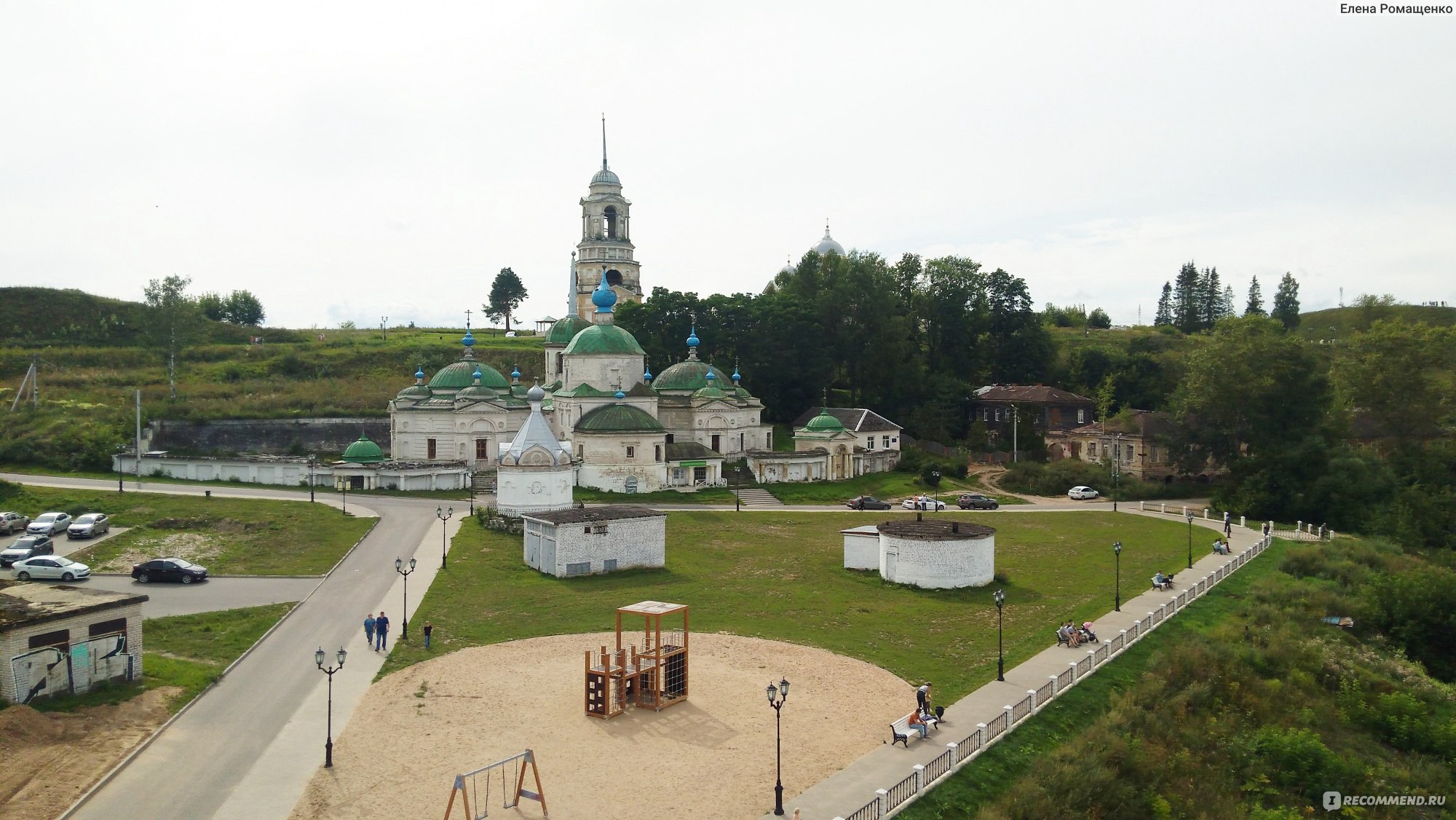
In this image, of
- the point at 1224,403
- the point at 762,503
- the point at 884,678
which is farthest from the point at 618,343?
the point at 884,678

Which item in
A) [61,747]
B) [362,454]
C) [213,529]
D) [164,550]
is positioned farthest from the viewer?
[362,454]

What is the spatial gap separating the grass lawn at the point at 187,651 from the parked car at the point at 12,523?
57.2 ft

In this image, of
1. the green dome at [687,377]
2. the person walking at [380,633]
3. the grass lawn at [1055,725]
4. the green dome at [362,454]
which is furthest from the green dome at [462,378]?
the grass lawn at [1055,725]

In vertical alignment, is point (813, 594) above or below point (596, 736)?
above

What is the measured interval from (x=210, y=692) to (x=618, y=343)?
38092 millimetres

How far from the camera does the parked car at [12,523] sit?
4118cm

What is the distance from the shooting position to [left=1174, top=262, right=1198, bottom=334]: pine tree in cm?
10562

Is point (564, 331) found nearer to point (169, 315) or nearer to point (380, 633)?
point (169, 315)

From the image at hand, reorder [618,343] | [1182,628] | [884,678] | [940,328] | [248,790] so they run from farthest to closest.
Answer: [940,328] < [618,343] < [1182,628] < [884,678] < [248,790]

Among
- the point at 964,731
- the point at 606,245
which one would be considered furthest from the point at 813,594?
the point at 606,245

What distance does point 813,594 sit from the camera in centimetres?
3409

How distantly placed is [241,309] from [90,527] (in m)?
73.1

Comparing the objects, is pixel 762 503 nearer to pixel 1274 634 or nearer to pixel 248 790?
pixel 1274 634

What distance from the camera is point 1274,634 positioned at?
31.0m
